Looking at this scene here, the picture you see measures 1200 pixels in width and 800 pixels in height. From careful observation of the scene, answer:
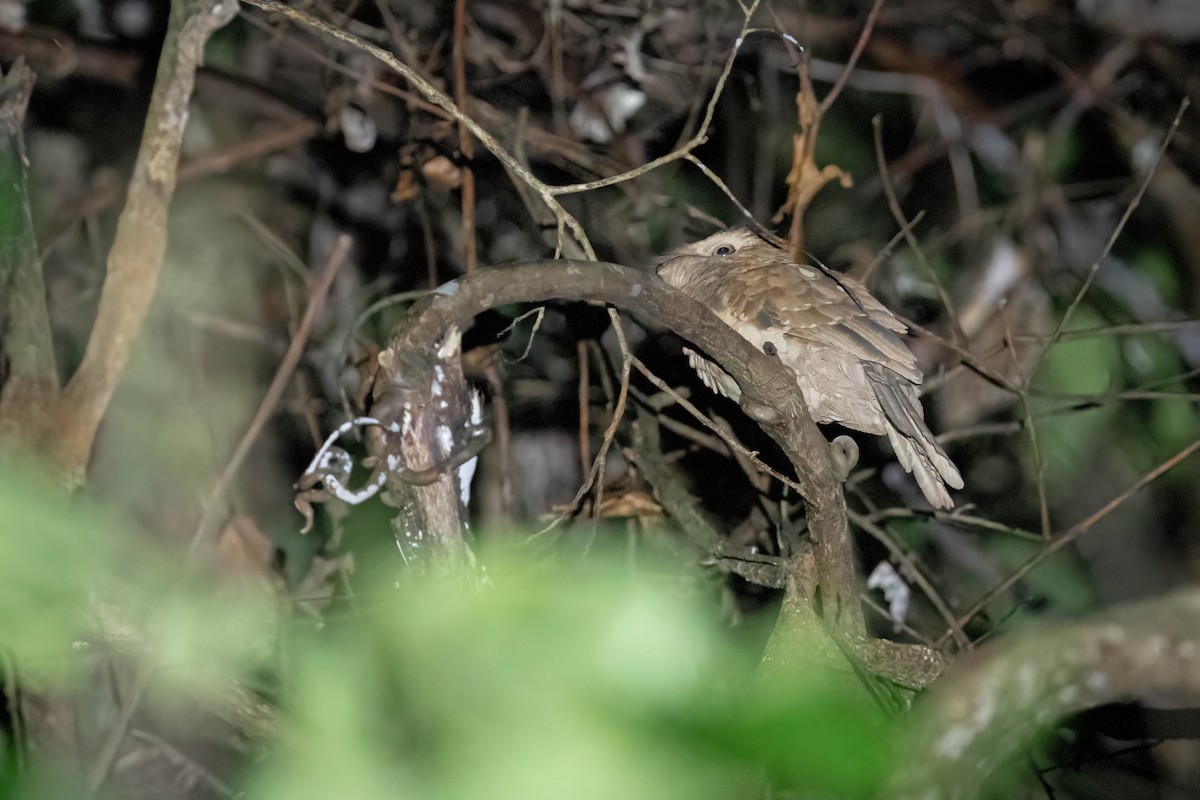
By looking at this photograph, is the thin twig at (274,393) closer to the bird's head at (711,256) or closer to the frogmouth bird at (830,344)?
the bird's head at (711,256)

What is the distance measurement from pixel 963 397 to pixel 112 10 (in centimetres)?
328

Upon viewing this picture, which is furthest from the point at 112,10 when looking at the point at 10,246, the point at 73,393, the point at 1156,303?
the point at 1156,303

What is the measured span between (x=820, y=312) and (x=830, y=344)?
78 millimetres

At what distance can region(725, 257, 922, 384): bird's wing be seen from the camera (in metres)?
2.20

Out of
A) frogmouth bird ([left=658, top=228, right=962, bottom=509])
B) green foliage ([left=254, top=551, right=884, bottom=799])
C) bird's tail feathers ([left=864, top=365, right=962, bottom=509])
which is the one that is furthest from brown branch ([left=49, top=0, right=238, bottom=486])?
green foliage ([left=254, top=551, right=884, bottom=799])

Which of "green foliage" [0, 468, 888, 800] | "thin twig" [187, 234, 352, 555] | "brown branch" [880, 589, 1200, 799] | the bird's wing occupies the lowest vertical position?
"thin twig" [187, 234, 352, 555]

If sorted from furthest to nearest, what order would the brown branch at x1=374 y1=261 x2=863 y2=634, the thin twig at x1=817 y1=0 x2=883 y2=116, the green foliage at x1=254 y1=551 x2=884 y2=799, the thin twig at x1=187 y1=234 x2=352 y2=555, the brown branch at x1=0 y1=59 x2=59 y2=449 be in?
1. the thin twig at x1=187 y1=234 x2=352 y2=555
2. the thin twig at x1=817 y1=0 x2=883 y2=116
3. the brown branch at x1=0 y1=59 x2=59 y2=449
4. the brown branch at x1=374 y1=261 x2=863 y2=634
5. the green foliage at x1=254 y1=551 x2=884 y2=799

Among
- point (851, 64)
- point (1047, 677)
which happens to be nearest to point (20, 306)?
point (851, 64)

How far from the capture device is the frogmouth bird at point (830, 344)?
2.22m

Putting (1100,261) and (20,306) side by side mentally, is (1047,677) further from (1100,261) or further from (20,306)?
(20,306)

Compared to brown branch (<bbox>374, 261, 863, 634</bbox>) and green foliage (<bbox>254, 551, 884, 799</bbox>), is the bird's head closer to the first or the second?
brown branch (<bbox>374, 261, 863, 634</bbox>)

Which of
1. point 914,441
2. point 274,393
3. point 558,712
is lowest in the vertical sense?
point 274,393

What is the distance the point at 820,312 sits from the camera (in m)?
2.25

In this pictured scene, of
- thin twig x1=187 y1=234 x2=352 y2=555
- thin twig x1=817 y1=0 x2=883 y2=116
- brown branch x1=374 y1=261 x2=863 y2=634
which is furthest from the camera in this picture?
thin twig x1=187 y1=234 x2=352 y2=555
